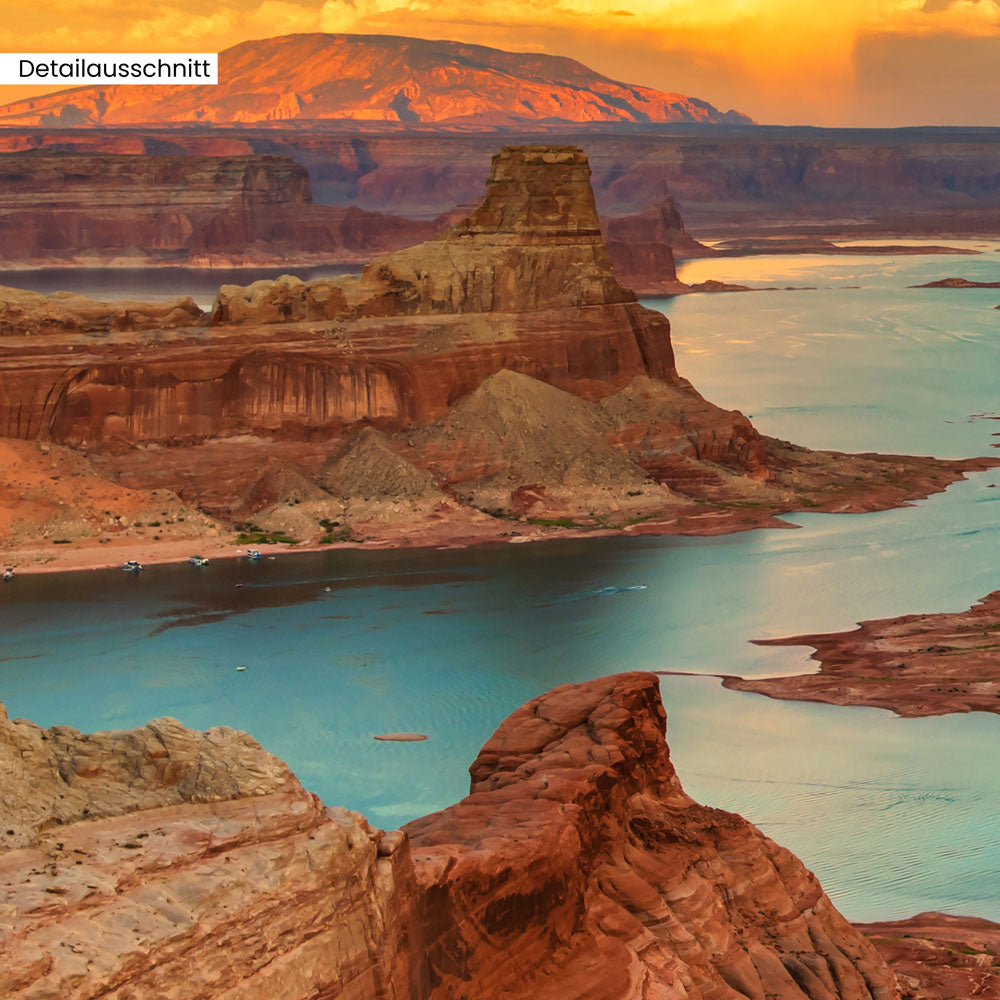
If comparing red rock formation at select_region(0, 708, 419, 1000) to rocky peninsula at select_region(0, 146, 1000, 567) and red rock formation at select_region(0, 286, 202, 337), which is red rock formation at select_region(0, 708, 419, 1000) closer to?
rocky peninsula at select_region(0, 146, 1000, 567)

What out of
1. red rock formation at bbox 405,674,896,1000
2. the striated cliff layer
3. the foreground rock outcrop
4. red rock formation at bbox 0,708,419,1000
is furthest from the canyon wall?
red rock formation at bbox 0,708,419,1000

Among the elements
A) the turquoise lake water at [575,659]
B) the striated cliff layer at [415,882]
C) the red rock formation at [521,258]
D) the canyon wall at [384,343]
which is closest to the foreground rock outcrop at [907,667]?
the turquoise lake water at [575,659]

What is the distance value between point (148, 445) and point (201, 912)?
177ft

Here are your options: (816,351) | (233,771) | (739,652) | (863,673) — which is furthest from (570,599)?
(816,351)

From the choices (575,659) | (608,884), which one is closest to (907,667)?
(575,659)

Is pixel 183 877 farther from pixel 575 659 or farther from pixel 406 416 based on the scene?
pixel 406 416

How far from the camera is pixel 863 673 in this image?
156ft

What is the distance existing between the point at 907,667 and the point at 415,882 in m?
33.5

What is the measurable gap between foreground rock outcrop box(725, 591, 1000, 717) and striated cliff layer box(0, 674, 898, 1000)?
822 inches

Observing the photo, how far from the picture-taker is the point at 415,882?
16.6m

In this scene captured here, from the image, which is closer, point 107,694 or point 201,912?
point 201,912

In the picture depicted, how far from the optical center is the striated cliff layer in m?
13.6

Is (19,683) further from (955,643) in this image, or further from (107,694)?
(955,643)

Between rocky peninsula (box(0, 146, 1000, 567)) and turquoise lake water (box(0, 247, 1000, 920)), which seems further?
rocky peninsula (box(0, 146, 1000, 567))
